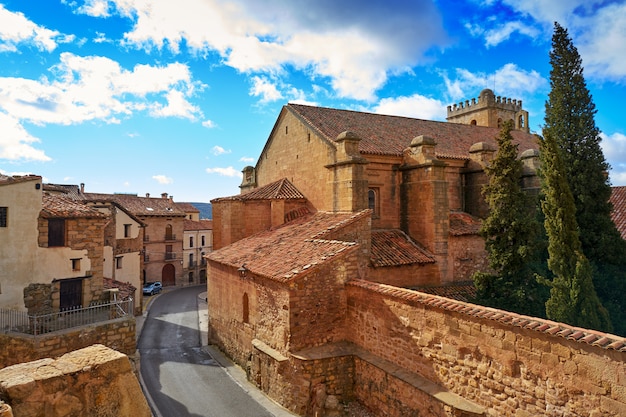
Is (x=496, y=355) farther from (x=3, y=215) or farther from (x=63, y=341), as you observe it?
(x=3, y=215)

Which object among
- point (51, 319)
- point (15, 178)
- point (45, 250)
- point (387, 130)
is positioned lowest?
point (51, 319)

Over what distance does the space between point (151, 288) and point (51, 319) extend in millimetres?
22015

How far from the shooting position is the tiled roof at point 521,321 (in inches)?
261

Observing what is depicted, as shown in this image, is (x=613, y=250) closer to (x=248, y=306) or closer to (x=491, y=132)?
(x=491, y=132)

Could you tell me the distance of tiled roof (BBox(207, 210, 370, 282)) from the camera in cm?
1210

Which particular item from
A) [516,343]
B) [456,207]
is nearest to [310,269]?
[516,343]

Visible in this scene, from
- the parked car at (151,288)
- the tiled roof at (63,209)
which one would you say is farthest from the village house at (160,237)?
the tiled roof at (63,209)

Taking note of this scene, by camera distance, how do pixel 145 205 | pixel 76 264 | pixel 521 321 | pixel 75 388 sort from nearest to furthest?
1. pixel 75 388
2. pixel 521 321
3. pixel 76 264
4. pixel 145 205

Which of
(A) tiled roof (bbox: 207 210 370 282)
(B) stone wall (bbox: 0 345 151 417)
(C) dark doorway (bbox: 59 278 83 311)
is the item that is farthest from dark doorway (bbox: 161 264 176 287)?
(B) stone wall (bbox: 0 345 151 417)

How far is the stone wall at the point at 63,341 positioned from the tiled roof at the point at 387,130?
11308mm

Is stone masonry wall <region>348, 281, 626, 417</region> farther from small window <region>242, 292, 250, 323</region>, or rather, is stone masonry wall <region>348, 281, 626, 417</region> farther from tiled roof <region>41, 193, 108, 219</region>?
tiled roof <region>41, 193, 108, 219</region>

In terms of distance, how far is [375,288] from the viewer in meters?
11.2

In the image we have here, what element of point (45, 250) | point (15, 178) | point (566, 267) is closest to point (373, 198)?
point (566, 267)

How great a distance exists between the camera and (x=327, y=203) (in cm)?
1812
